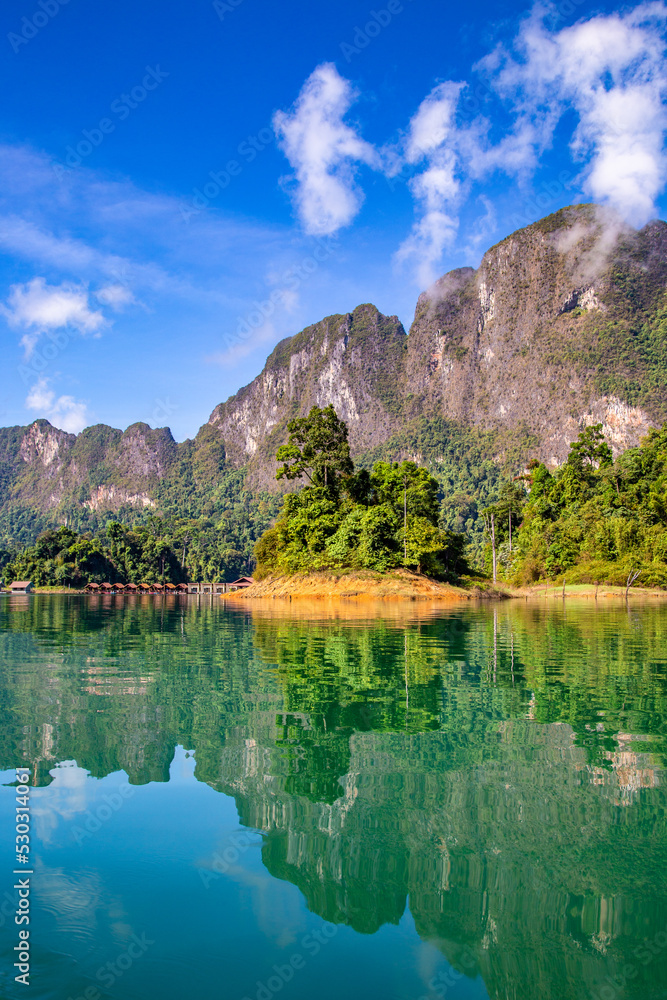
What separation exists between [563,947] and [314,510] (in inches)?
2043

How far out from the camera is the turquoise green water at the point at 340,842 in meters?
3.33

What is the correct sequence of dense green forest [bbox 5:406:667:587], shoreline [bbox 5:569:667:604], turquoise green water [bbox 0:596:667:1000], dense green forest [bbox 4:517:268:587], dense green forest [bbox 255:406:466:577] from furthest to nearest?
dense green forest [bbox 4:517:268:587] < dense green forest [bbox 5:406:667:587] < dense green forest [bbox 255:406:466:577] < shoreline [bbox 5:569:667:604] < turquoise green water [bbox 0:596:667:1000]

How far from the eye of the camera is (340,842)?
4648mm

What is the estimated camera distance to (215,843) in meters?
4.71

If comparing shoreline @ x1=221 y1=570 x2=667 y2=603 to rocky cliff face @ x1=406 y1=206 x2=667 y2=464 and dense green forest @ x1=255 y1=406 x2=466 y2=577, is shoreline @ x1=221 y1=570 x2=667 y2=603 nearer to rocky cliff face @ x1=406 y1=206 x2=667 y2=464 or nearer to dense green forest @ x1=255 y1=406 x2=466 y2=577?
dense green forest @ x1=255 y1=406 x2=466 y2=577

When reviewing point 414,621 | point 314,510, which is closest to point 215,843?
point 414,621

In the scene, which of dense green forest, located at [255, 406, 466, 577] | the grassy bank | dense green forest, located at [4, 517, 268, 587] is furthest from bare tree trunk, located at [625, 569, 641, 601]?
dense green forest, located at [4, 517, 268, 587]

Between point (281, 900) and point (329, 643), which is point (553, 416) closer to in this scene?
point (329, 643)

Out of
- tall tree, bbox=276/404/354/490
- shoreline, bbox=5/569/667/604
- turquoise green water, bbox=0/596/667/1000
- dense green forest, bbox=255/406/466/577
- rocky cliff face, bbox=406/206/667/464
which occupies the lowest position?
shoreline, bbox=5/569/667/604

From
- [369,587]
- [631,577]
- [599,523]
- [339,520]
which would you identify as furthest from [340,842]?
[599,523]

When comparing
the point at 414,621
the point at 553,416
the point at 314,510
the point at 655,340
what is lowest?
the point at 414,621

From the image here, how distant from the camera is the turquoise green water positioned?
10.9 feet

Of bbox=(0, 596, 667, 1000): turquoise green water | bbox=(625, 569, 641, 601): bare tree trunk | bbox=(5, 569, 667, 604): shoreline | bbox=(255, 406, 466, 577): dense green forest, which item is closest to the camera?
bbox=(0, 596, 667, 1000): turquoise green water

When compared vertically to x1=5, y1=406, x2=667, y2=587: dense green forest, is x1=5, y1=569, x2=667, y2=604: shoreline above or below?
below
